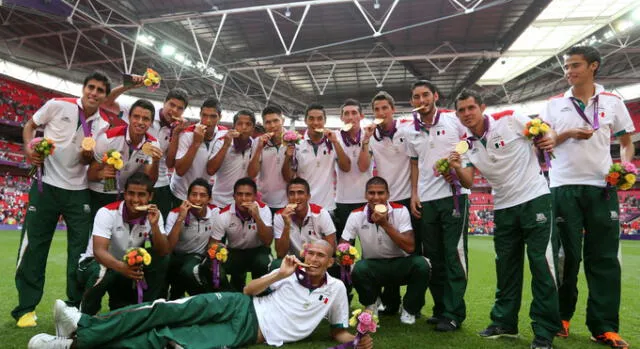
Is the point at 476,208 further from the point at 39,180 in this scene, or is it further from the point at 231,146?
the point at 39,180

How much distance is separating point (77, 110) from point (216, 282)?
270 cm

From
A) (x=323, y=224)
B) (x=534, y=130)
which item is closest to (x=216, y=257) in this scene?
(x=323, y=224)

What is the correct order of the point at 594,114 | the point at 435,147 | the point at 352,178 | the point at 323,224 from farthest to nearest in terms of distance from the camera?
1. the point at 352,178
2. the point at 323,224
3. the point at 435,147
4. the point at 594,114

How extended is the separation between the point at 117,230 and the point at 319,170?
2.76 metres

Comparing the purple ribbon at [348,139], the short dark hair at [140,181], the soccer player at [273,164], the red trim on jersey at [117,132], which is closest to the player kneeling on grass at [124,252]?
the short dark hair at [140,181]

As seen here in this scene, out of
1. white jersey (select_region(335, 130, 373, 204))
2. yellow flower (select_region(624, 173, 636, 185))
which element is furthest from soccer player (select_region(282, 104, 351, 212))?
yellow flower (select_region(624, 173, 636, 185))

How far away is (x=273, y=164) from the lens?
633 cm

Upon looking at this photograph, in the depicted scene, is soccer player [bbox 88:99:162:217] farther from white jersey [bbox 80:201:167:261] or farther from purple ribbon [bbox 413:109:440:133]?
purple ribbon [bbox 413:109:440:133]

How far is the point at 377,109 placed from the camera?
5645mm

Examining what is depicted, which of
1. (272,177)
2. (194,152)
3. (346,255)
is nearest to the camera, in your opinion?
(346,255)

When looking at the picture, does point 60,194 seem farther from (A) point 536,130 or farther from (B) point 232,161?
(A) point 536,130

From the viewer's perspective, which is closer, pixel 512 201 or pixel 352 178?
pixel 512 201

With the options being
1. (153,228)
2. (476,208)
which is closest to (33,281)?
(153,228)

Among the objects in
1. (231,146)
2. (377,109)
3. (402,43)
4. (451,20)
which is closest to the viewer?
(377,109)
